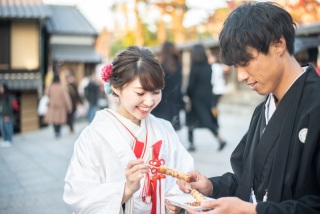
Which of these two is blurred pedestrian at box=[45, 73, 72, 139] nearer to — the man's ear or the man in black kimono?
the man in black kimono

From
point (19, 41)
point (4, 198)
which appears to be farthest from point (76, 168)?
point (19, 41)

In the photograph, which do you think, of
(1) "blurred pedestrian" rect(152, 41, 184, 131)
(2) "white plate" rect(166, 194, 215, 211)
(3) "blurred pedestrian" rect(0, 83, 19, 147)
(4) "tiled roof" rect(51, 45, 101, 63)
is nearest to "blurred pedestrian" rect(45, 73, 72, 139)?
(3) "blurred pedestrian" rect(0, 83, 19, 147)

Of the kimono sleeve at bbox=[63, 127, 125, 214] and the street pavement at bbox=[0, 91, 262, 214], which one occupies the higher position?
the kimono sleeve at bbox=[63, 127, 125, 214]

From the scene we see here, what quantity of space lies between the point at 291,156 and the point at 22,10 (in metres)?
17.0

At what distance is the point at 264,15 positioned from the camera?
196 centimetres

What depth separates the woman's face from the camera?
2.62m

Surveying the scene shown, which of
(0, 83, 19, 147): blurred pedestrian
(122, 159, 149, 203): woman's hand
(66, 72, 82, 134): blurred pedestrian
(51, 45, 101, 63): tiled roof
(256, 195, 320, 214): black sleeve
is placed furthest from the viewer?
(51, 45, 101, 63): tiled roof

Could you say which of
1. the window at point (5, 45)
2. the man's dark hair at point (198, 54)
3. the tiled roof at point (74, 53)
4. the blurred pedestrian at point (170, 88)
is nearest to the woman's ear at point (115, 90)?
the blurred pedestrian at point (170, 88)

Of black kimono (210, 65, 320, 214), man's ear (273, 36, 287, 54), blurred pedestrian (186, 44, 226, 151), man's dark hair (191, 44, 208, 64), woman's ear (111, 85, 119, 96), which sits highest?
man's ear (273, 36, 287, 54)

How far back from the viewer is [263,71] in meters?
2.00

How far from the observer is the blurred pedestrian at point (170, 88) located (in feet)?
19.9

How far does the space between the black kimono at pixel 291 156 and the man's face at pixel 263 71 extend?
0.08m

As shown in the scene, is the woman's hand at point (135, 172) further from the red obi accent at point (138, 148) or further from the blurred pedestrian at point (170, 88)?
the blurred pedestrian at point (170, 88)

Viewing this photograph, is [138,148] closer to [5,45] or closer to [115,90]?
[115,90]
